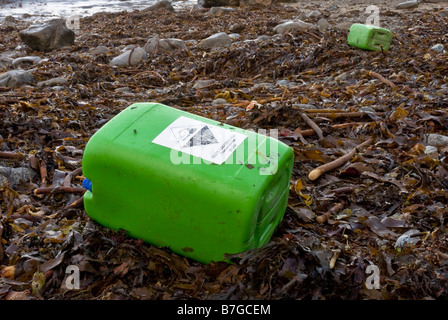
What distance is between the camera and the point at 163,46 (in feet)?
27.7

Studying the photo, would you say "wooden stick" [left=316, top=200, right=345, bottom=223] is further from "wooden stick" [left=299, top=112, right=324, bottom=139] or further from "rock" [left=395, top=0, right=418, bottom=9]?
"rock" [left=395, top=0, right=418, bottom=9]

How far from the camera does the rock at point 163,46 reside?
8.32 m

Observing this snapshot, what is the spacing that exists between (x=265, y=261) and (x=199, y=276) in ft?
1.06

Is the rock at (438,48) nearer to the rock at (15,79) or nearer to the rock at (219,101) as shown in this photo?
the rock at (219,101)

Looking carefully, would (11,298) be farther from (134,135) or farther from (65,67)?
(65,67)

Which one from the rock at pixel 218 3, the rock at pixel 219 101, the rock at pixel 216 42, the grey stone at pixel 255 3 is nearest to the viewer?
the rock at pixel 219 101

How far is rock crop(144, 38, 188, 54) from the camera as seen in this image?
8.32 metres

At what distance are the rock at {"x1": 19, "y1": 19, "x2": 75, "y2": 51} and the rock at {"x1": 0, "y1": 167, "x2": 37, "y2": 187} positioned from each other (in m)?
7.42

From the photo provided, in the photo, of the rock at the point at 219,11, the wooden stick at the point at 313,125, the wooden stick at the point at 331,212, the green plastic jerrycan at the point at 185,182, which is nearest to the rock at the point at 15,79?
the wooden stick at the point at 313,125

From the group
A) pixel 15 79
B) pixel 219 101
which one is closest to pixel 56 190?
pixel 219 101

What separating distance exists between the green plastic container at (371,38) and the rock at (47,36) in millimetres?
6426

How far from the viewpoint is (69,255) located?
219 cm

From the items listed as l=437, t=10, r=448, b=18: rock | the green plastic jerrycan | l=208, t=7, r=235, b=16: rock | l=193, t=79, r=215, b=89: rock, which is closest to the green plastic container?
l=193, t=79, r=215, b=89: rock

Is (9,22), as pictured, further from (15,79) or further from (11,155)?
(11,155)
